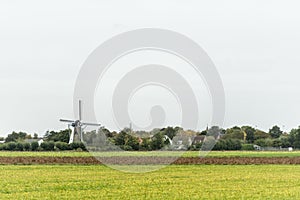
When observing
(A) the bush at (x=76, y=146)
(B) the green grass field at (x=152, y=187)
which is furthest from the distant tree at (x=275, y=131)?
(B) the green grass field at (x=152, y=187)

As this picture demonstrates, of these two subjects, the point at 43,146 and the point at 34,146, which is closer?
the point at 43,146

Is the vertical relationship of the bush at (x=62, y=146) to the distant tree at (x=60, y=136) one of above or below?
below

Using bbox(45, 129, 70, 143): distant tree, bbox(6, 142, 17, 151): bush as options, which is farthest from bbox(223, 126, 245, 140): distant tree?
bbox(6, 142, 17, 151): bush

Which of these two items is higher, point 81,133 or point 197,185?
point 81,133

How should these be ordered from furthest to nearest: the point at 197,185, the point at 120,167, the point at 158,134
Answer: the point at 158,134, the point at 120,167, the point at 197,185

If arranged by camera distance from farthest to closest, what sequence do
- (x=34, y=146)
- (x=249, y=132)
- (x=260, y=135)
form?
(x=260, y=135) < (x=249, y=132) < (x=34, y=146)

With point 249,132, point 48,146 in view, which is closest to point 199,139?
point 48,146

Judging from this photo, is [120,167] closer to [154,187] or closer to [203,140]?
[154,187]

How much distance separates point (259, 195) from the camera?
19.1 m

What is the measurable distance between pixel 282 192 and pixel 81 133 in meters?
51.9

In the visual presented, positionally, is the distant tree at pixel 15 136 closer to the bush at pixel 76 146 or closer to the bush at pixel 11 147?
the bush at pixel 11 147

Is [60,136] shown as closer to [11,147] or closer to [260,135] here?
[11,147]

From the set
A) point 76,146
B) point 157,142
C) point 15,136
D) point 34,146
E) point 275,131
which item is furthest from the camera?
point 275,131

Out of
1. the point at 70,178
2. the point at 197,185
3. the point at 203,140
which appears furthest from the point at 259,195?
the point at 203,140
